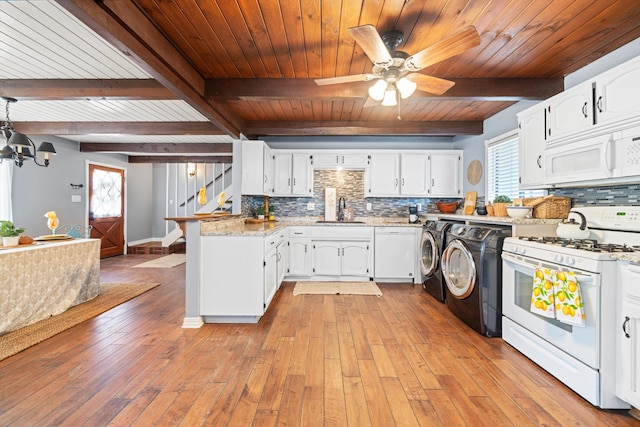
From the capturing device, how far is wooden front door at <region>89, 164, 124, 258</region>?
6.04 metres

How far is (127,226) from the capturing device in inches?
272

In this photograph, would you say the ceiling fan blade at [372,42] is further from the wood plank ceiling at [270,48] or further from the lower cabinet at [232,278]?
the lower cabinet at [232,278]

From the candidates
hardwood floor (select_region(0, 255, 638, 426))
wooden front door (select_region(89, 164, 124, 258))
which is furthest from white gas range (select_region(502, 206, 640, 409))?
wooden front door (select_region(89, 164, 124, 258))

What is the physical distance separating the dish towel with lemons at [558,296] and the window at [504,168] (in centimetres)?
159

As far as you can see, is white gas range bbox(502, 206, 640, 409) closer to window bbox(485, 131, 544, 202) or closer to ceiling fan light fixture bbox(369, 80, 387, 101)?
window bbox(485, 131, 544, 202)

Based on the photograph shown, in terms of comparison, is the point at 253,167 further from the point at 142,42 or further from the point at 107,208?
the point at 107,208

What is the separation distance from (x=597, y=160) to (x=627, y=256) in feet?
2.68

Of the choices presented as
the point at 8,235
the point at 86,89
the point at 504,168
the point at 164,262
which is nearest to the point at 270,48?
the point at 86,89

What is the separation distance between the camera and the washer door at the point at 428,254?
3.54 meters

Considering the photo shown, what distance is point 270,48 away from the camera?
2271mm

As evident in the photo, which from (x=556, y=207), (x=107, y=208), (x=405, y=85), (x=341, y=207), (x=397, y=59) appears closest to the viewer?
(x=397, y=59)

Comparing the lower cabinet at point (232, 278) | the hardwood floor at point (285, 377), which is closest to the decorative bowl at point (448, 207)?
the hardwood floor at point (285, 377)

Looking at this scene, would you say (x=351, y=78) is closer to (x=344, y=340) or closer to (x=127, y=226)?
(x=344, y=340)

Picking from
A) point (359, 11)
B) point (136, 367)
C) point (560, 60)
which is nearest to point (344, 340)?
point (136, 367)
